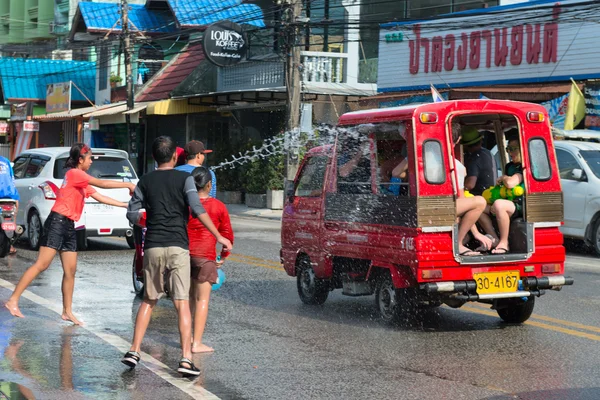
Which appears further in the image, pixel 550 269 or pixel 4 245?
pixel 4 245

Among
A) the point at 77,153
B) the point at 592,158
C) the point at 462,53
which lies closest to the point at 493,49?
the point at 462,53

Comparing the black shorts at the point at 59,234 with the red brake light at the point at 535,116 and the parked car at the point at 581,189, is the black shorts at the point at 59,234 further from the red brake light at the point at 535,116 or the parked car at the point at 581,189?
the parked car at the point at 581,189

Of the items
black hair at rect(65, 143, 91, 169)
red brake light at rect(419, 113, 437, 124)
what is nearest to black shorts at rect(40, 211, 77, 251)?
black hair at rect(65, 143, 91, 169)

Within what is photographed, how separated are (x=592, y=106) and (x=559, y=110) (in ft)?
2.56

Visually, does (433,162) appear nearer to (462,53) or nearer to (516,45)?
(516,45)

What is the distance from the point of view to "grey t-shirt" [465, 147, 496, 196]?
10.6m

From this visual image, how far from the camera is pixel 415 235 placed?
905 centimetres

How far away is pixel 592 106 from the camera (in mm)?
22562

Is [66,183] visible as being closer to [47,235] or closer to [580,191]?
[47,235]

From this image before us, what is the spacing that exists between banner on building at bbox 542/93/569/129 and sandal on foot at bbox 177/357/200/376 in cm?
1692

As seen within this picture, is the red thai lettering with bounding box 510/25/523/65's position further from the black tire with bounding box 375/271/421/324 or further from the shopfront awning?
the black tire with bounding box 375/271/421/324

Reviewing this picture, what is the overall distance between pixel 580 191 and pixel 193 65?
2512cm

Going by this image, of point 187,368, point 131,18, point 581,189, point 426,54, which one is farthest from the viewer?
point 131,18

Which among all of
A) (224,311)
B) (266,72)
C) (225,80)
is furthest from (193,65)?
(224,311)
